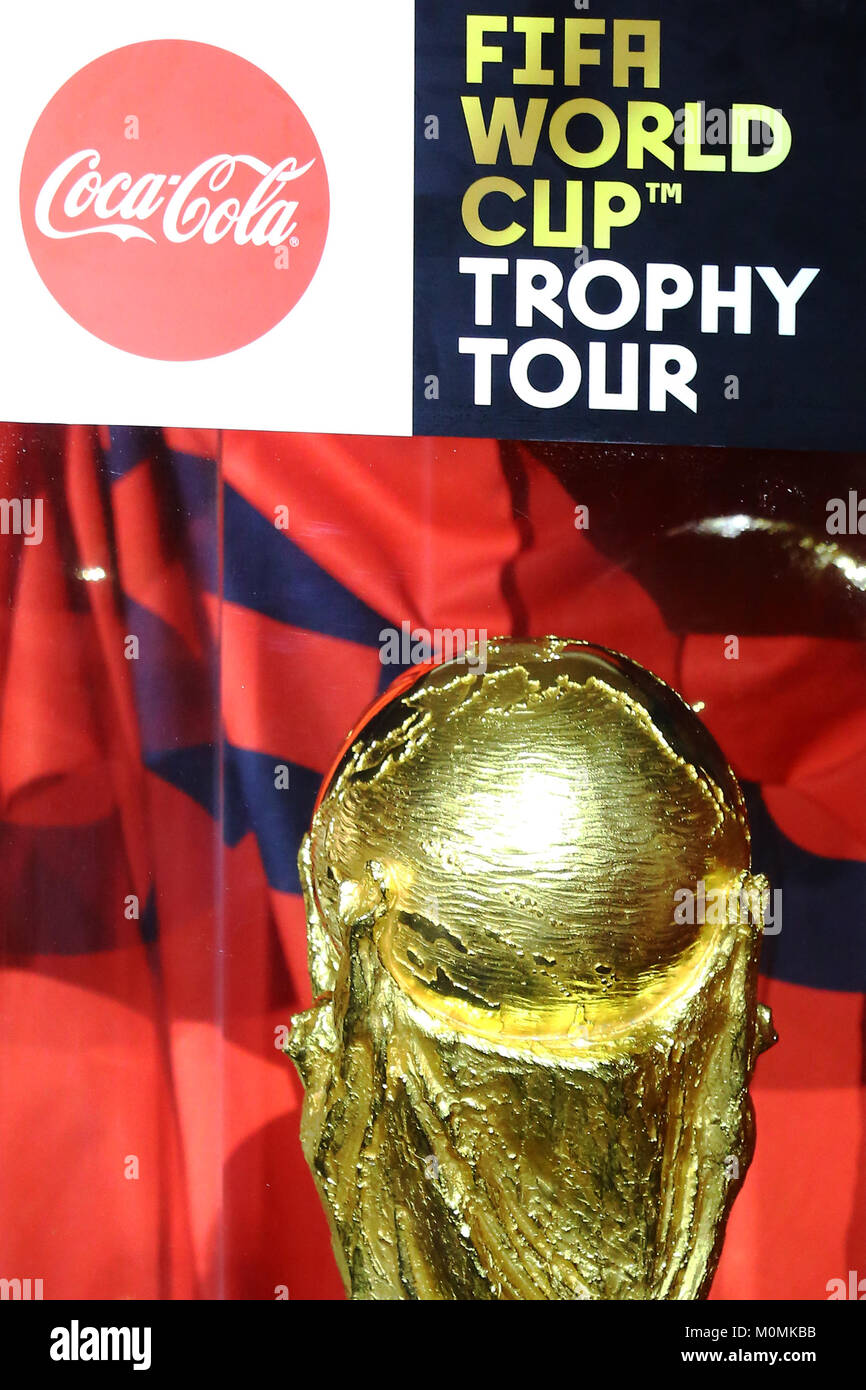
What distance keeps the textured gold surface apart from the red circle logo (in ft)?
2.44

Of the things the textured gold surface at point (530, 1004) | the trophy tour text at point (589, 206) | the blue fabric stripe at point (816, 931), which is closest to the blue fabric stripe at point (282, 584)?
the textured gold surface at point (530, 1004)

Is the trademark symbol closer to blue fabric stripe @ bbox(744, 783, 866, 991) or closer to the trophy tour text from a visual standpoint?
the trophy tour text

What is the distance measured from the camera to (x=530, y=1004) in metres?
1.68

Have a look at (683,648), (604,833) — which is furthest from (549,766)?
(683,648)

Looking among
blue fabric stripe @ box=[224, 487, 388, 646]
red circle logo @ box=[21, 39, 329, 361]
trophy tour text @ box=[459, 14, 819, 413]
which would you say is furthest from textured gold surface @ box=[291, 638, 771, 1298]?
red circle logo @ box=[21, 39, 329, 361]

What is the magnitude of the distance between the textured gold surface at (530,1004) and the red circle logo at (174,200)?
74 cm

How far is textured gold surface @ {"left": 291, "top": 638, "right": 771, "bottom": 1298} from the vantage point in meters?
1.68

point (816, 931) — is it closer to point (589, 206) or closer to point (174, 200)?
point (589, 206)

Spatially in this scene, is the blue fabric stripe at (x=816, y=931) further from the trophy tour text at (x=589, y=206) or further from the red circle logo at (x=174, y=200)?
the red circle logo at (x=174, y=200)

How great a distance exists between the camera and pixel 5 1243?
6.43 feet

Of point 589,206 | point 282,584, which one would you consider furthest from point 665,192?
point 282,584

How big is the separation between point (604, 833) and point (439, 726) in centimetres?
28

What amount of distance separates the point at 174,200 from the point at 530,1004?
1371 mm

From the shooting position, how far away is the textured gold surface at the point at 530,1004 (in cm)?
168
